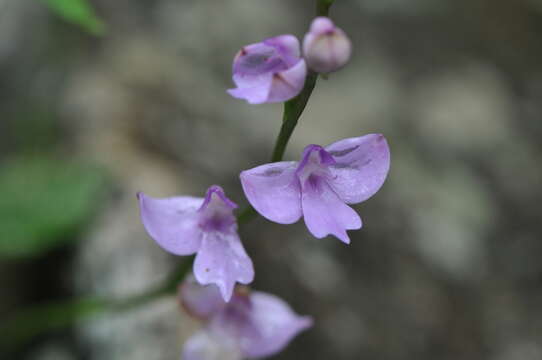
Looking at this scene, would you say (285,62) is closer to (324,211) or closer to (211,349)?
(324,211)

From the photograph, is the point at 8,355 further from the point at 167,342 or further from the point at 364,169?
the point at 364,169

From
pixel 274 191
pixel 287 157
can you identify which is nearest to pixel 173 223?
pixel 274 191

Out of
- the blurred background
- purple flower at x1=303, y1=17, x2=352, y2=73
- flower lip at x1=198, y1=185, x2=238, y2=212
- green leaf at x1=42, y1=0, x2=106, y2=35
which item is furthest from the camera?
the blurred background

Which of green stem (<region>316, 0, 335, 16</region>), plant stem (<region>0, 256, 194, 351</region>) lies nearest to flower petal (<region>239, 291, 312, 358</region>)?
plant stem (<region>0, 256, 194, 351</region>)

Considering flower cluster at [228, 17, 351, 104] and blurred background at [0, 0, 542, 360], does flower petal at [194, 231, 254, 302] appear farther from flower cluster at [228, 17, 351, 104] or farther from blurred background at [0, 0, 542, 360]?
blurred background at [0, 0, 542, 360]

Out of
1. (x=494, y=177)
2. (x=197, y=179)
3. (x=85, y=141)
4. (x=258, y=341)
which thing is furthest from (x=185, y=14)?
(x=258, y=341)

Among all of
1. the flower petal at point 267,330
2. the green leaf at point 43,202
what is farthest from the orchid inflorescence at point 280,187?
the green leaf at point 43,202
